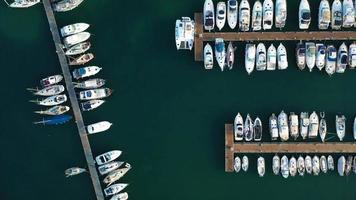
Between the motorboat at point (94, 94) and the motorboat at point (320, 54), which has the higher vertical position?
the motorboat at point (320, 54)

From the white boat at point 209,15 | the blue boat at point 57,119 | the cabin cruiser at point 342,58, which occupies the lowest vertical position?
the blue boat at point 57,119

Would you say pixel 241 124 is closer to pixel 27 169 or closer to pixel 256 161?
pixel 256 161

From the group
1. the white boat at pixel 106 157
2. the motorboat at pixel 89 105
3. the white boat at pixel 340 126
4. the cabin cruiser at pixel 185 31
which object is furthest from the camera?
the white boat at pixel 106 157

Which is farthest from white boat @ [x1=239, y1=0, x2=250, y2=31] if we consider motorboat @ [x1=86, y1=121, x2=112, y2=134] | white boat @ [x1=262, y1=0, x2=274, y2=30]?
motorboat @ [x1=86, y1=121, x2=112, y2=134]

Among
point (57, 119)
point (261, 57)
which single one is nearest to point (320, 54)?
point (261, 57)

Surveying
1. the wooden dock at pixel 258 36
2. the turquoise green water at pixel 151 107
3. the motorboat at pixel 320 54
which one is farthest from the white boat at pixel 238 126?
the motorboat at pixel 320 54

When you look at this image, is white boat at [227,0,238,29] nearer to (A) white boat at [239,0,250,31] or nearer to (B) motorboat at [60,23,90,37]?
(A) white boat at [239,0,250,31]

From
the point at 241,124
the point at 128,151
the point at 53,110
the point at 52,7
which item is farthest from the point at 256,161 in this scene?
the point at 52,7

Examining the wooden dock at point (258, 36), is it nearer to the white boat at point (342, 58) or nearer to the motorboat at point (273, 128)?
the white boat at point (342, 58)
